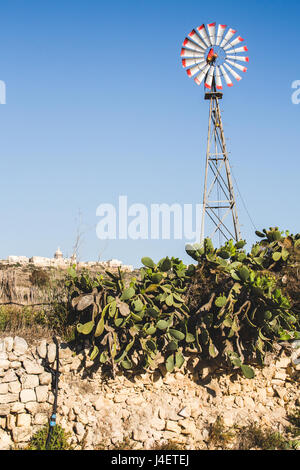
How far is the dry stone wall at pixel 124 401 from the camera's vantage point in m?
6.86

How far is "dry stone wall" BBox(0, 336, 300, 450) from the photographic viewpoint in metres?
6.86

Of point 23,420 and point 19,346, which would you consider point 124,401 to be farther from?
point 19,346

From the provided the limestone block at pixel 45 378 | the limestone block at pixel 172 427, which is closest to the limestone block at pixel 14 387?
the limestone block at pixel 45 378

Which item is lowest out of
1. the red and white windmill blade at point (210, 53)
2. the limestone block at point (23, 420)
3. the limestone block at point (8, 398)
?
the limestone block at point (23, 420)

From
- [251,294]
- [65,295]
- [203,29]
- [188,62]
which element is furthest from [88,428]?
[203,29]

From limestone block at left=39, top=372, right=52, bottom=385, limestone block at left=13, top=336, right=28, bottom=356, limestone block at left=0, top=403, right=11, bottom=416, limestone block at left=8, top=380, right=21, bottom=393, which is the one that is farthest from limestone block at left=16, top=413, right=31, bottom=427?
limestone block at left=13, top=336, right=28, bottom=356

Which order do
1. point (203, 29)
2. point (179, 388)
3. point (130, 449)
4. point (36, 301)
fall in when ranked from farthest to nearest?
point (203, 29) < point (36, 301) < point (179, 388) < point (130, 449)

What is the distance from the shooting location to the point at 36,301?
827 centimetres

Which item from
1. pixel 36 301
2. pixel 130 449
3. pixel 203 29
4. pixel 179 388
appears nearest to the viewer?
pixel 130 449

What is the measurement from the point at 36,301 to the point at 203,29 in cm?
1097

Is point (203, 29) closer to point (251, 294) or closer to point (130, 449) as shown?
point (251, 294)

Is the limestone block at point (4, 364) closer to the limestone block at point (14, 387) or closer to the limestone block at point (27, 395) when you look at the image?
the limestone block at point (14, 387)
